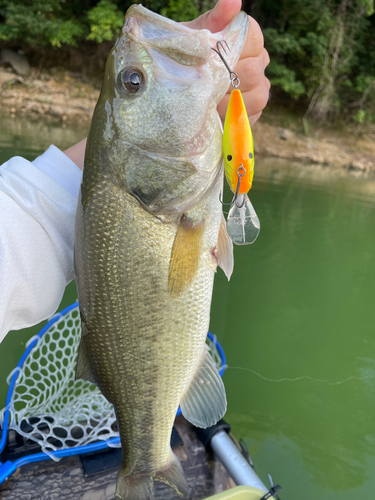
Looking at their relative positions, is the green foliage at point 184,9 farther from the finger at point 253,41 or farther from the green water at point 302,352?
the finger at point 253,41

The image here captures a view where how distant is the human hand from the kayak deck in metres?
1.48

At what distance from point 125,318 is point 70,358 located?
43.0 inches

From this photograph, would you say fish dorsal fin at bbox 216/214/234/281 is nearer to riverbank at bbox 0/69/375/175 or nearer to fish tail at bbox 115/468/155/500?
fish tail at bbox 115/468/155/500

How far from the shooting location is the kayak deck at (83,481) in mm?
1447

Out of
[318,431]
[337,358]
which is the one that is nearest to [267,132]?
[337,358]

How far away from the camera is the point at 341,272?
4703mm

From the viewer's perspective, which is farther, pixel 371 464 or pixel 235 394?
pixel 235 394

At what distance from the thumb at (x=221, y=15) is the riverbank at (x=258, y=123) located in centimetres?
1055

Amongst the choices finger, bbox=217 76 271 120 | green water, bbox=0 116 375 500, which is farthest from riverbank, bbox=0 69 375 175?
finger, bbox=217 76 271 120

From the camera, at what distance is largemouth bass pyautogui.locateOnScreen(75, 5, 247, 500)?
2.89ft

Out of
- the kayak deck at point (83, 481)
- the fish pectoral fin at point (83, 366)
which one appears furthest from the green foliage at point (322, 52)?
the fish pectoral fin at point (83, 366)

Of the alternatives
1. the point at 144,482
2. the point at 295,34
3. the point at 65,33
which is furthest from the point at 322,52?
the point at 144,482

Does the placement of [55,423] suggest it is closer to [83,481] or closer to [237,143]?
[83,481]

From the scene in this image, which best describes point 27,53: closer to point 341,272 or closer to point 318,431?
point 341,272
